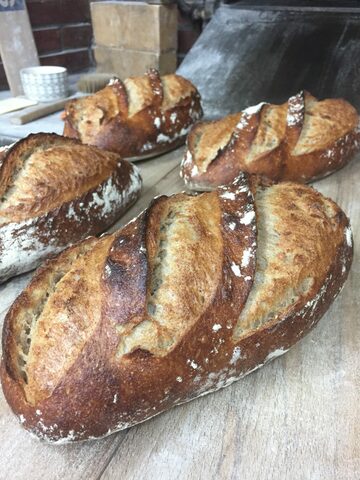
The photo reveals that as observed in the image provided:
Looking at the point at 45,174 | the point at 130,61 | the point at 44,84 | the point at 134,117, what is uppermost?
the point at 45,174

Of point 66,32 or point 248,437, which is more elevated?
point 248,437

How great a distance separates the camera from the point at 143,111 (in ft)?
7.36

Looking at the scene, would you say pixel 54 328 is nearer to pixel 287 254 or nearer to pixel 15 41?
pixel 287 254

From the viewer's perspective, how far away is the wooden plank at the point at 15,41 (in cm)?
289

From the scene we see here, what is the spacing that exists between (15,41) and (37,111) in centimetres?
68

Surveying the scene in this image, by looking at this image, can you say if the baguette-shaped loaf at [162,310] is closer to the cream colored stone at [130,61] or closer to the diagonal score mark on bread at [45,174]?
the diagonal score mark on bread at [45,174]

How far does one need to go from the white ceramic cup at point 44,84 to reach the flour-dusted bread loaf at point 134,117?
2.21ft

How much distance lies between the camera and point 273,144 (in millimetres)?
1964

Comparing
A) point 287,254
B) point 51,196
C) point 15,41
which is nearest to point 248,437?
point 287,254

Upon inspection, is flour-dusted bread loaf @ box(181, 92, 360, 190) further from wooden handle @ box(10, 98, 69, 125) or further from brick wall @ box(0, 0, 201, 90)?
brick wall @ box(0, 0, 201, 90)

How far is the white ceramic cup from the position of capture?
111 inches

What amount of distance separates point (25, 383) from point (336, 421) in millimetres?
720

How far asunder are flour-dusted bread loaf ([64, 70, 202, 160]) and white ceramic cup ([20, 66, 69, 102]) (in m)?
0.67

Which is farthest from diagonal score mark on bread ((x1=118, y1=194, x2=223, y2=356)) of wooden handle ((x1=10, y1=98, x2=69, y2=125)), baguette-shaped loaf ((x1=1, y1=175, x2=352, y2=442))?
wooden handle ((x1=10, y1=98, x2=69, y2=125))
